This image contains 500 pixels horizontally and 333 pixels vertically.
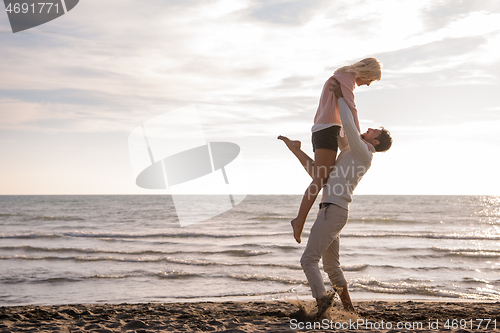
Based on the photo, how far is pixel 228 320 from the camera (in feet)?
12.5

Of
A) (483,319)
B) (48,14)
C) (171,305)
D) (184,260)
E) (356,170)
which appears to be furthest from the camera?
(184,260)

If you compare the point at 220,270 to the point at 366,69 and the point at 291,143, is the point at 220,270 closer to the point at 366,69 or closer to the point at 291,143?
the point at 291,143

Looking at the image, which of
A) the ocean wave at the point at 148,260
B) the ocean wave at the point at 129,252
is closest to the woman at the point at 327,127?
the ocean wave at the point at 148,260

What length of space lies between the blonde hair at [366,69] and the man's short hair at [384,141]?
434 mm

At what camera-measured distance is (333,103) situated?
277 cm

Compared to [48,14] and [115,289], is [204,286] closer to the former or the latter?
[115,289]

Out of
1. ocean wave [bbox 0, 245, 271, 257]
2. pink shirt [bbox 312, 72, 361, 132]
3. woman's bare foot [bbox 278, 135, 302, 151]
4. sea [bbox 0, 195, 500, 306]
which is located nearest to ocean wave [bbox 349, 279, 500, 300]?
sea [bbox 0, 195, 500, 306]

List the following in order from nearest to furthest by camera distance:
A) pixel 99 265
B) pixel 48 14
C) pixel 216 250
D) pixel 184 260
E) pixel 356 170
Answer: pixel 356 170
pixel 48 14
pixel 99 265
pixel 184 260
pixel 216 250

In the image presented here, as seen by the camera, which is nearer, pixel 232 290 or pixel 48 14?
pixel 48 14

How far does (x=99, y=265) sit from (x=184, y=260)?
1876 millimetres

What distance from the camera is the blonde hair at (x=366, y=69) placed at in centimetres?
279

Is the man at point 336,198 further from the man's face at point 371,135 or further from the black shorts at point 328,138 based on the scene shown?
the black shorts at point 328,138

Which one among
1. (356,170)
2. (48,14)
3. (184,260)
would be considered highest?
(48,14)

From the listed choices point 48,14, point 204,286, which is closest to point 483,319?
point 204,286
